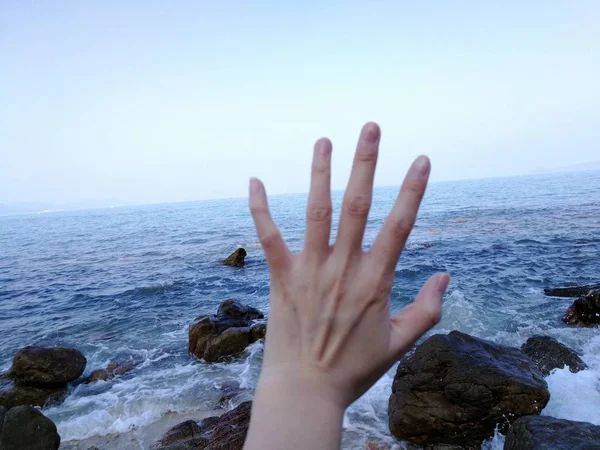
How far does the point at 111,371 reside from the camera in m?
9.61

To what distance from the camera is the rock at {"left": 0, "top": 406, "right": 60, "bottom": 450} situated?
18.6 ft

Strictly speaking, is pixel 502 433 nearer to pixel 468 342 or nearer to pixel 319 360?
Result: pixel 468 342

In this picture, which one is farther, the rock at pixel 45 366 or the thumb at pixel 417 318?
the rock at pixel 45 366

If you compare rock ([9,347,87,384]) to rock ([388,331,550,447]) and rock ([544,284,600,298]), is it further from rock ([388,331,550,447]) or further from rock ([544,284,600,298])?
rock ([544,284,600,298])

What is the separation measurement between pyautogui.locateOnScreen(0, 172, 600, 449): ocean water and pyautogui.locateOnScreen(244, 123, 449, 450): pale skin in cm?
513

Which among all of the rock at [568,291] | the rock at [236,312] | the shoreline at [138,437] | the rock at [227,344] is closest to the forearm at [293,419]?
the shoreline at [138,437]

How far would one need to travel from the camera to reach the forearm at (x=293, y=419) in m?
1.23

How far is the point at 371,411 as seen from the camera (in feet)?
21.6

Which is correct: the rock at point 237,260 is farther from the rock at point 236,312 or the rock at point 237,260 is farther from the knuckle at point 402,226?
the knuckle at point 402,226

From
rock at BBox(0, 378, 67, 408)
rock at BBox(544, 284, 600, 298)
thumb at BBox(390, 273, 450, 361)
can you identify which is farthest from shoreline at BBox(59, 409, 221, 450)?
rock at BBox(544, 284, 600, 298)

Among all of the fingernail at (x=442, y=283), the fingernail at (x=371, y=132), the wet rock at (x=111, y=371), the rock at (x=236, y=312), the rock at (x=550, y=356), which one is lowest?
the wet rock at (x=111, y=371)

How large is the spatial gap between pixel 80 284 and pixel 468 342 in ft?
68.3

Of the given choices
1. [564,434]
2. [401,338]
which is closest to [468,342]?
[564,434]

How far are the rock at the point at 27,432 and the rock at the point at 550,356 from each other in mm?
8934
